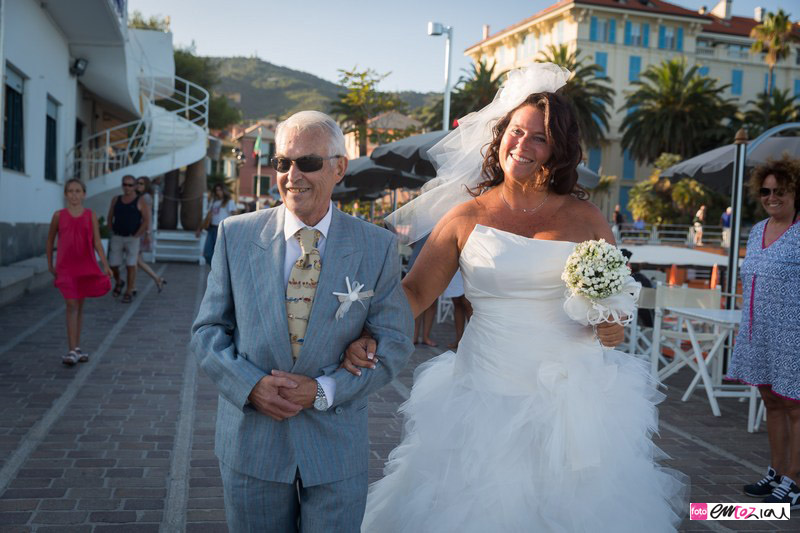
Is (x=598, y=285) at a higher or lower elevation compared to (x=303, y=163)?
lower

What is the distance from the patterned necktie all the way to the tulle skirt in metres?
1.02

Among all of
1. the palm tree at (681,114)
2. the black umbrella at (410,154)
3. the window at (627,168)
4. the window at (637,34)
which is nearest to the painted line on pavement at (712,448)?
the black umbrella at (410,154)

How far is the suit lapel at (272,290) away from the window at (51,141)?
55.0 feet

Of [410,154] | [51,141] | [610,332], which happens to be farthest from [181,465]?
[51,141]

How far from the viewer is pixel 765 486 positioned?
15.9 feet

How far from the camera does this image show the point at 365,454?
2.62 meters

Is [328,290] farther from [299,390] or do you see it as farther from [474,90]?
[474,90]

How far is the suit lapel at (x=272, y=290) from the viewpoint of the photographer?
243 centimetres

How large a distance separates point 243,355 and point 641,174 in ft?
217

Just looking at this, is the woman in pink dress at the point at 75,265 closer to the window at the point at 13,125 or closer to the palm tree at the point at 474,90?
the window at the point at 13,125

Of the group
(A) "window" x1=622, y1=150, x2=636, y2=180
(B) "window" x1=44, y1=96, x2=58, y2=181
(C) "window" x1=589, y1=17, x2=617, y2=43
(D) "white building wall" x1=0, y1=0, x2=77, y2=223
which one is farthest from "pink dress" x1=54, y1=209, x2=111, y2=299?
(A) "window" x1=622, y1=150, x2=636, y2=180

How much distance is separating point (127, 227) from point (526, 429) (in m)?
10.9

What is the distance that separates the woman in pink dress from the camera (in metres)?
7.64

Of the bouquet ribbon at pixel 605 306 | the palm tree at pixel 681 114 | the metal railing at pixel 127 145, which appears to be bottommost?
the bouquet ribbon at pixel 605 306
